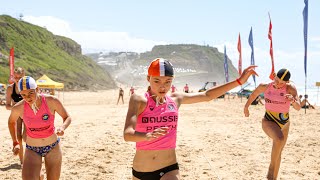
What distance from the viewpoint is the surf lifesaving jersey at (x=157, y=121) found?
385 centimetres

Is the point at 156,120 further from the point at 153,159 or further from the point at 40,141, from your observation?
A: the point at 40,141

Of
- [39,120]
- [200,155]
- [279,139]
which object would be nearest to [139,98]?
[39,120]

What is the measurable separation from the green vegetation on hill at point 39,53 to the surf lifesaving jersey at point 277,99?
194ft

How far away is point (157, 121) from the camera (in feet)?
12.7

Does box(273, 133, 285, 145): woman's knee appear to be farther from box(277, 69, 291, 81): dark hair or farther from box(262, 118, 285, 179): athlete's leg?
box(277, 69, 291, 81): dark hair

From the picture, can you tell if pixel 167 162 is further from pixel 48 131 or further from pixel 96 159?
pixel 96 159

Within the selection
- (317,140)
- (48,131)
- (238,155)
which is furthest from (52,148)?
(317,140)

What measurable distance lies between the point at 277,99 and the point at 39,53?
9125 centimetres

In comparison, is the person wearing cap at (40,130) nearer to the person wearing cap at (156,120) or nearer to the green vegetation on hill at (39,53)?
the person wearing cap at (156,120)

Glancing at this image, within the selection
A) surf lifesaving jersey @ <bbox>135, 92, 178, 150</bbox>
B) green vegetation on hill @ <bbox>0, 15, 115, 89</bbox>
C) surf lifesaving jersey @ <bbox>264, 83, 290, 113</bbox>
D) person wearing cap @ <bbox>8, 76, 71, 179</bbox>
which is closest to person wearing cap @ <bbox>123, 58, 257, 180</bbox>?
surf lifesaving jersey @ <bbox>135, 92, 178, 150</bbox>

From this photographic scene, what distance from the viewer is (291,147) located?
1164cm

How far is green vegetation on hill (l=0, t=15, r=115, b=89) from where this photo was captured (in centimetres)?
7631

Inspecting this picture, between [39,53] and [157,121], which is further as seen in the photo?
[39,53]

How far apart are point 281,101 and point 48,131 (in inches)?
166
